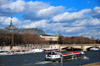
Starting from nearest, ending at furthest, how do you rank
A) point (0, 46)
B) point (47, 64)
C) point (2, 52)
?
point (47, 64) < point (2, 52) < point (0, 46)

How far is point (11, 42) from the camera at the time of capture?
145250 millimetres

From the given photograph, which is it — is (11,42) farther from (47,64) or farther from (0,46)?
Result: (47,64)

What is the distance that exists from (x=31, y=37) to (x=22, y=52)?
55.4m

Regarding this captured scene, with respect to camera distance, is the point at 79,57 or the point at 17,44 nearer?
the point at 79,57

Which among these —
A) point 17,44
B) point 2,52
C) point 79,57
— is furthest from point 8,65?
point 17,44

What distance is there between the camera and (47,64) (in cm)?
6003

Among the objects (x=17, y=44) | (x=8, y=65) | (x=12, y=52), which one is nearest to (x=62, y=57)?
(x=8, y=65)

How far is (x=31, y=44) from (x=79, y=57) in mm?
94543

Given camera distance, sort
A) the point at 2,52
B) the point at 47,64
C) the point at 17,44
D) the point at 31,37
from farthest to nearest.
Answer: the point at 31,37 → the point at 17,44 → the point at 2,52 → the point at 47,64

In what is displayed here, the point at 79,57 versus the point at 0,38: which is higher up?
the point at 0,38

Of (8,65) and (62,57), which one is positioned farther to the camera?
(62,57)

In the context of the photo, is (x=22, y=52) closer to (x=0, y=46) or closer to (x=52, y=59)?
(x=0, y=46)

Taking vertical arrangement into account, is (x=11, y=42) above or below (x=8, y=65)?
above

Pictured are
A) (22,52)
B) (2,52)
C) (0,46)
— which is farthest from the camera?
(0,46)
